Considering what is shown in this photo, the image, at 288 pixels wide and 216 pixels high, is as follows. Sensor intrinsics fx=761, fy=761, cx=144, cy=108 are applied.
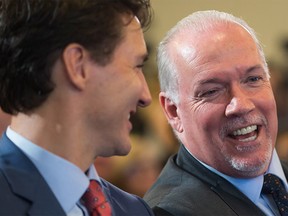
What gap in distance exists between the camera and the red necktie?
1403 mm

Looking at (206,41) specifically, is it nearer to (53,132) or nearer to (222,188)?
(222,188)

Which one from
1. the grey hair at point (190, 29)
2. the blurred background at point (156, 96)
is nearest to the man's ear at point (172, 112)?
the grey hair at point (190, 29)

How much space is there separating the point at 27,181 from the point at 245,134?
0.59 metres

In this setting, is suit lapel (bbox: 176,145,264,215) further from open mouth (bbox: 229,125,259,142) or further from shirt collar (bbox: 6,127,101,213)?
shirt collar (bbox: 6,127,101,213)

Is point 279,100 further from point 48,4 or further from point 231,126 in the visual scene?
point 48,4

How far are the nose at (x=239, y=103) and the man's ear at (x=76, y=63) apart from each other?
0.46m

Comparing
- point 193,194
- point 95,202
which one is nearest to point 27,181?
point 95,202

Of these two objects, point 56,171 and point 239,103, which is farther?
point 239,103

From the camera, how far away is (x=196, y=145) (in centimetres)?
177

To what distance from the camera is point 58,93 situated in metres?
1.35

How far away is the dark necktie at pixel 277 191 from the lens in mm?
1733

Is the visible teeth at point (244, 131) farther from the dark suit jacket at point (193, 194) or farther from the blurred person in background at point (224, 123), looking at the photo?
the dark suit jacket at point (193, 194)

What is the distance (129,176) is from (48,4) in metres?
2.15

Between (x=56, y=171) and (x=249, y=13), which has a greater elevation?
(x=56, y=171)
